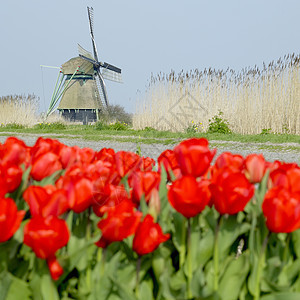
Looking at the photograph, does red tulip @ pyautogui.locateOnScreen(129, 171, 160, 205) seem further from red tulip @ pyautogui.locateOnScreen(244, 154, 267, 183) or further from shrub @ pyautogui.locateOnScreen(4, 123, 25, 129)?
shrub @ pyautogui.locateOnScreen(4, 123, 25, 129)

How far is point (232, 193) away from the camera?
2.64ft

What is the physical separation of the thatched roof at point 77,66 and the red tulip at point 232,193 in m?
26.1

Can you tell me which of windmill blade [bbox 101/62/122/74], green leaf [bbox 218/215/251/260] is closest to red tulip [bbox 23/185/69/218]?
green leaf [bbox 218/215/251/260]

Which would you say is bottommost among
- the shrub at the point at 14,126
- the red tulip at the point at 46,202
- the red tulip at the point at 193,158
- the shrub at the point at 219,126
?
the shrub at the point at 14,126

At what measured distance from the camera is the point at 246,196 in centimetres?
80

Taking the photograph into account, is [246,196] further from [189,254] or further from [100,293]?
[100,293]

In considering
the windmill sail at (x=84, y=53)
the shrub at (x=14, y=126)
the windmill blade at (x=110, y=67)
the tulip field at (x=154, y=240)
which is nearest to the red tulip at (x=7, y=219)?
the tulip field at (x=154, y=240)

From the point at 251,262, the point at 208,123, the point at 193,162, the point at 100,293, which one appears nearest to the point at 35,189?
the point at 100,293

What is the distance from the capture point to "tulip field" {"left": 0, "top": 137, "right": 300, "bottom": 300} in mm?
761

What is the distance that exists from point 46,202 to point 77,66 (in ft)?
A: 88.4

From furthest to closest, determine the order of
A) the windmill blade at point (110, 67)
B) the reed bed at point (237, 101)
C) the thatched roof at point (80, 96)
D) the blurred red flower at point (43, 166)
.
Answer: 1. the thatched roof at point (80, 96)
2. the windmill blade at point (110, 67)
3. the reed bed at point (237, 101)
4. the blurred red flower at point (43, 166)

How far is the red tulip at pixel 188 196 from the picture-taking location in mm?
795

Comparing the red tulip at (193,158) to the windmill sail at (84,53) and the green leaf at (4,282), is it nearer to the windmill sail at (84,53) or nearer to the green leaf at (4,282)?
the green leaf at (4,282)

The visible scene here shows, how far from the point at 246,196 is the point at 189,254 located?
0.57 ft
